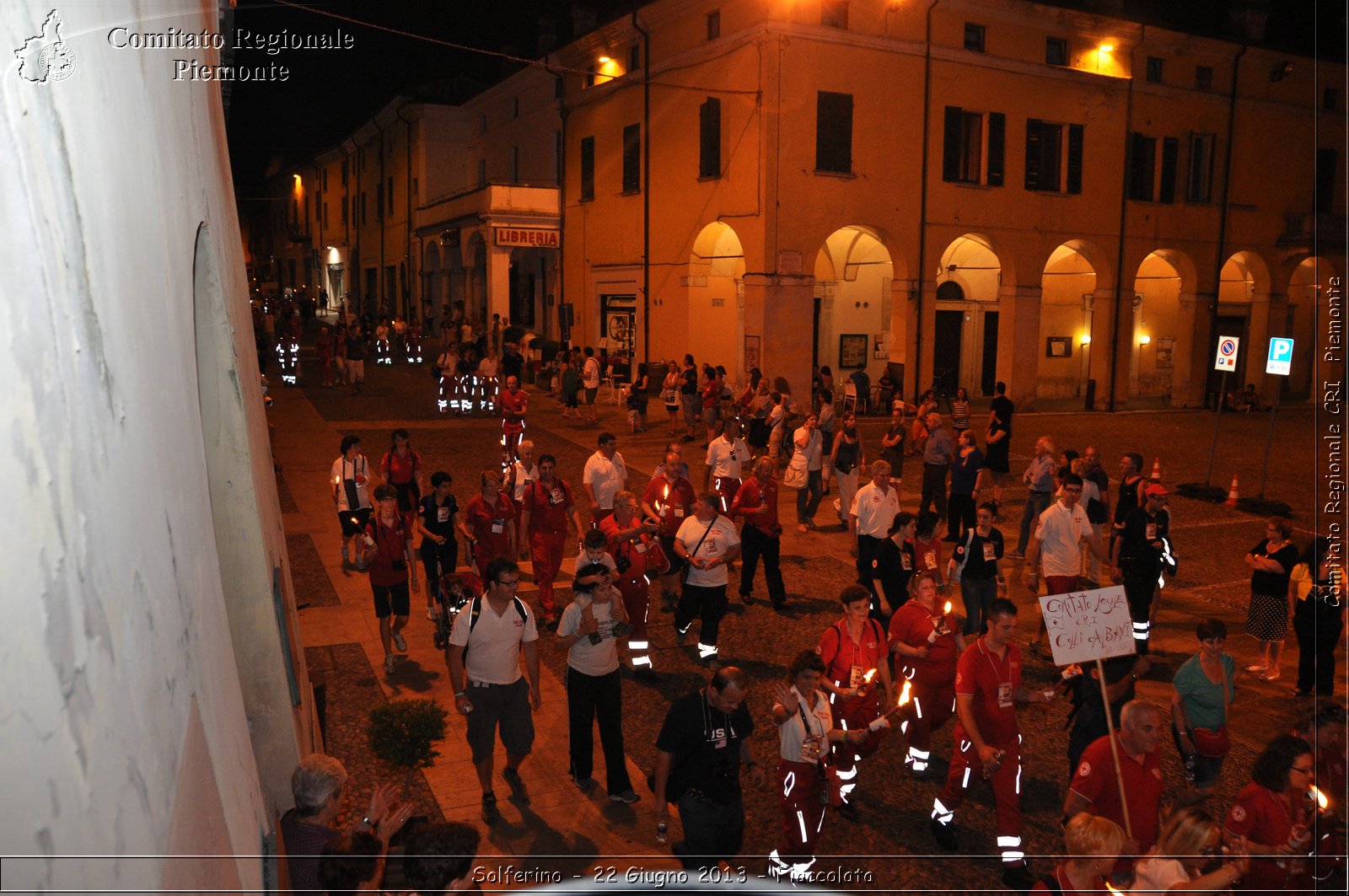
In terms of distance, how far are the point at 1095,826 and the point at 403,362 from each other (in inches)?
1365

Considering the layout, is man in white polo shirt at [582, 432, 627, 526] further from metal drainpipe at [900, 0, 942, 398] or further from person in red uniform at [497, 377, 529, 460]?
metal drainpipe at [900, 0, 942, 398]

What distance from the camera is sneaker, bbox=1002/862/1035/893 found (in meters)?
6.33

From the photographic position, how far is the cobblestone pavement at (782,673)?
6.75 metres

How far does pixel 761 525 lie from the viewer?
11320 mm

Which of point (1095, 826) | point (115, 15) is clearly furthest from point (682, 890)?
point (1095, 826)

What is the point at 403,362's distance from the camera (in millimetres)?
36812

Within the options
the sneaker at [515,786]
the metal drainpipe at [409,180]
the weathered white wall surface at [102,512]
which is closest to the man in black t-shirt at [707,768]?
the sneaker at [515,786]

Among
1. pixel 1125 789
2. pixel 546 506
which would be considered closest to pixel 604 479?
pixel 546 506

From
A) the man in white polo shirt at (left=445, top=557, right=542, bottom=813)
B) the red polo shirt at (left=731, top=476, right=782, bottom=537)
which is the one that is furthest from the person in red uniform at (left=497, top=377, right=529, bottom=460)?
the man in white polo shirt at (left=445, top=557, right=542, bottom=813)

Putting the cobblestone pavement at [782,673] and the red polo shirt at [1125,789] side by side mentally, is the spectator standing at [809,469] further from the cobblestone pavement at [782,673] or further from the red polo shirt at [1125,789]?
the red polo shirt at [1125,789]

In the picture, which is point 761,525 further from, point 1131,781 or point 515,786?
point 1131,781

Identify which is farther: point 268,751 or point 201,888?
point 268,751

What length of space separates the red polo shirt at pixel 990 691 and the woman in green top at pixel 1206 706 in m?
1.30

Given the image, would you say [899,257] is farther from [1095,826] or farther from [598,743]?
[1095,826]
